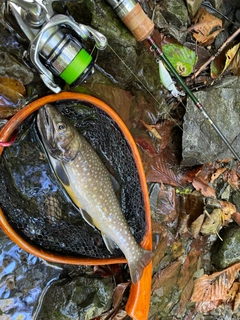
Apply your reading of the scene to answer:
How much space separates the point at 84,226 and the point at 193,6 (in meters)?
1.78

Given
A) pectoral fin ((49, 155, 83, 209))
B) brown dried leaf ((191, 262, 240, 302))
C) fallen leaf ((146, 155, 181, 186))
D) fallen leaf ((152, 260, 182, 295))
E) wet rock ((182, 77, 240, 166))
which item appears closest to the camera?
pectoral fin ((49, 155, 83, 209))

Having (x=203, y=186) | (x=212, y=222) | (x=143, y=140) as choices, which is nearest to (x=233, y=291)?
(x=212, y=222)

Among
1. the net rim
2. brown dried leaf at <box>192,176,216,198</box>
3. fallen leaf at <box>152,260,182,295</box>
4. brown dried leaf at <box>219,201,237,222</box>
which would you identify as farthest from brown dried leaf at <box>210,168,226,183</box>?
the net rim

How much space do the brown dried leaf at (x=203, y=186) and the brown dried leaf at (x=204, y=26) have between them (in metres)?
1.09

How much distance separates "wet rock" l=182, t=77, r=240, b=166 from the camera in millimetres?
2965

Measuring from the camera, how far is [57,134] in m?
2.28

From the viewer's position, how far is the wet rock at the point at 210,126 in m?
2.96

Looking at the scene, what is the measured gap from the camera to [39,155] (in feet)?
8.29

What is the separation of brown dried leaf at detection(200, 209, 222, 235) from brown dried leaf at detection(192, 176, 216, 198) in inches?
6.0

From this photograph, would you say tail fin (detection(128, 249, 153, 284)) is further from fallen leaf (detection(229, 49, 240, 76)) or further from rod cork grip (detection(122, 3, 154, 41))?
fallen leaf (detection(229, 49, 240, 76))

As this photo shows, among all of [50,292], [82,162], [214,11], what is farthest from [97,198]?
[214,11]

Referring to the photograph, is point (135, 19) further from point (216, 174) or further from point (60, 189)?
point (216, 174)

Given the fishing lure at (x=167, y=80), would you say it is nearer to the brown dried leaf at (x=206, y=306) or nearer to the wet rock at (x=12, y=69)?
the wet rock at (x=12, y=69)

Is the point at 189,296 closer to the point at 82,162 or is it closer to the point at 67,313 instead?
the point at 67,313
